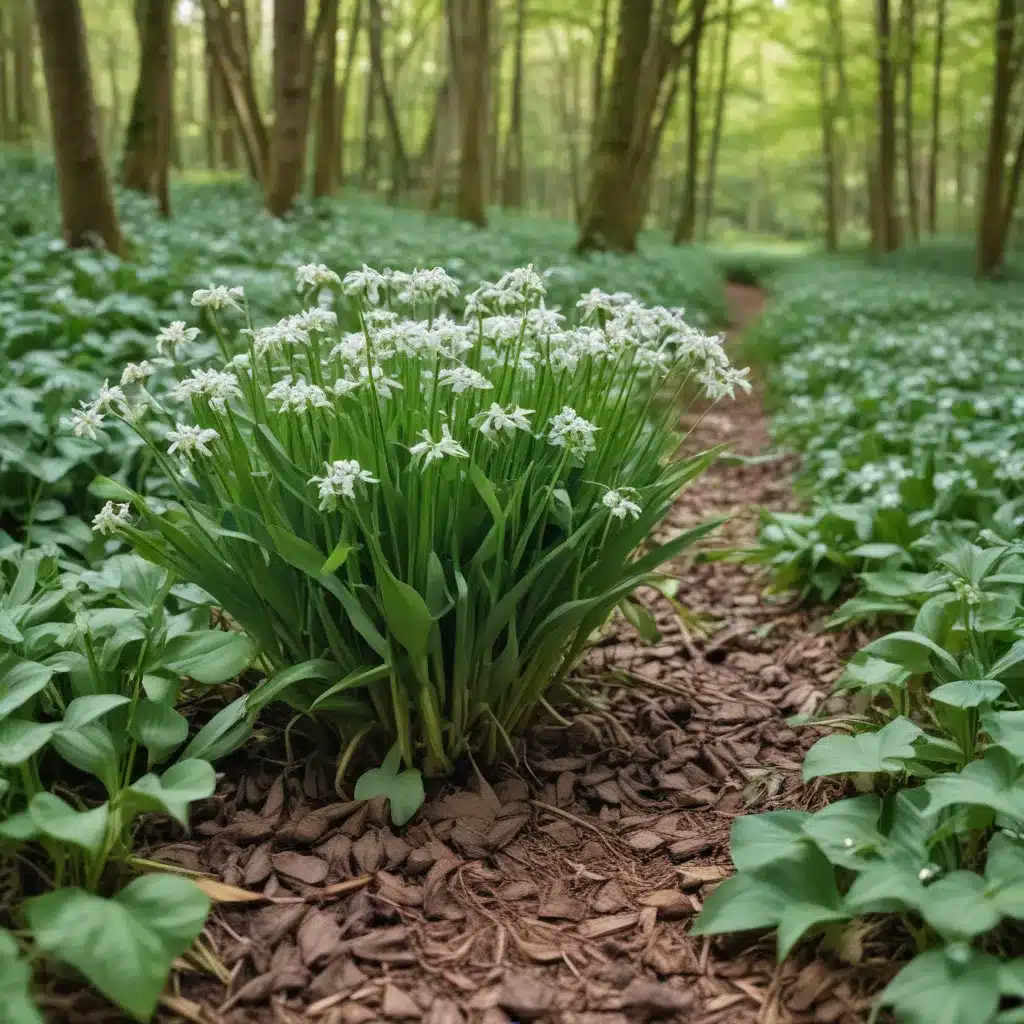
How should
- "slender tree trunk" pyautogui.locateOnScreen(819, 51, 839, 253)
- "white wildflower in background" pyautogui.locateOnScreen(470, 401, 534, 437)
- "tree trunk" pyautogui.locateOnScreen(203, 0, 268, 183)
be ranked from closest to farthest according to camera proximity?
"white wildflower in background" pyautogui.locateOnScreen(470, 401, 534, 437)
"tree trunk" pyautogui.locateOnScreen(203, 0, 268, 183)
"slender tree trunk" pyautogui.locateOnScreen(819, 51, 839, 253)

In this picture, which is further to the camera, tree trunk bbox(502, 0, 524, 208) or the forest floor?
tree trunk bbox(502, 0, 524, 208)

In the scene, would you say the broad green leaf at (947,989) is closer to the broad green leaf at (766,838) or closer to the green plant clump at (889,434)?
the broad green leaf at (766,838)

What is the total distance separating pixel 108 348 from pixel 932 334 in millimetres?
6410

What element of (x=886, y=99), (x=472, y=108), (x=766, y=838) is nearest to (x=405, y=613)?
(x=766, y=838)

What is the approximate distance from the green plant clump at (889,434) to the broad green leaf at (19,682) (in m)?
2.15

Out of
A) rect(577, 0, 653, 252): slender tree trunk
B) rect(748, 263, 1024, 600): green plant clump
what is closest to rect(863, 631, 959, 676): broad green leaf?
rect(748, 263, 1024, 600): green plant clump

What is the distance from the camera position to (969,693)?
5.97ft

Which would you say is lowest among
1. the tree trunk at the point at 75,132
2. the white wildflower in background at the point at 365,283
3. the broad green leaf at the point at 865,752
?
the broad green leaf at the point at 865,752

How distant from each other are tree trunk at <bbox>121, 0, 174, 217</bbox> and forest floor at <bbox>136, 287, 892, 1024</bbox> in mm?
8059

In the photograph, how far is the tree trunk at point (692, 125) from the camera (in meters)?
13.9

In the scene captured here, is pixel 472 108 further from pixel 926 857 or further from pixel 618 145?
pixel 926 857

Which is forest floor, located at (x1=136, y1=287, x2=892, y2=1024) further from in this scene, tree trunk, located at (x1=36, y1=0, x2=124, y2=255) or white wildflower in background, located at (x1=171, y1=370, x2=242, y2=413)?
tree trunk, located at (x1=36, y1=0, x2=124, y2=255)

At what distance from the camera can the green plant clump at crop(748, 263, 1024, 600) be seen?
3.35m

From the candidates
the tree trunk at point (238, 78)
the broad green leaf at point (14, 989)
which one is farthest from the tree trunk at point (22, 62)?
the broad green leaf at point (14, 989)
